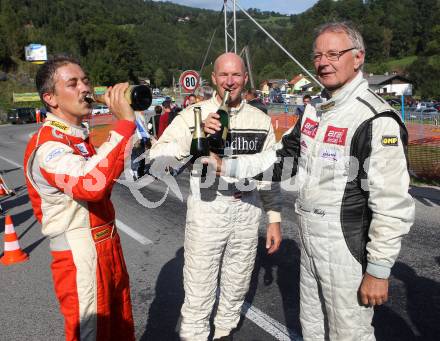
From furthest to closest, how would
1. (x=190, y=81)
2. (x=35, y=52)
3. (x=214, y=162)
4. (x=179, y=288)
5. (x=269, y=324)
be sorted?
(x=35, y=52), (x=190, y=81), (x=179, y=288), (x=269, y=324), (x=214, y=162)

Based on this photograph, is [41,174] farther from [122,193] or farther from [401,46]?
[401,46]

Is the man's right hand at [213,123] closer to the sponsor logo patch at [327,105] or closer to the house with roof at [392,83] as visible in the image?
the sponsor logo patch at [327,105]

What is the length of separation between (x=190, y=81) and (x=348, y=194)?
14964 mm

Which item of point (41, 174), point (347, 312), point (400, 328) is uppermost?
point (41, 174)

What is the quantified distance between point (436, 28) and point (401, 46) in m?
28.2

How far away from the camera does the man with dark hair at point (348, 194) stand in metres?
2.22

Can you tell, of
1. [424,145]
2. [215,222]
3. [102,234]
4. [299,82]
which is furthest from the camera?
[299,82]

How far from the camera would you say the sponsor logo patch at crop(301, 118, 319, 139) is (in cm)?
255

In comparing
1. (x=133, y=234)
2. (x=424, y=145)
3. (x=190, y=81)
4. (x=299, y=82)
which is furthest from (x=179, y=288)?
(x=299, y=82)

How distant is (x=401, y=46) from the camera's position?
125562 mm

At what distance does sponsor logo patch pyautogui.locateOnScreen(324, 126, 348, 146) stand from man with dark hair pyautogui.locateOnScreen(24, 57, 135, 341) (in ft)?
3.43

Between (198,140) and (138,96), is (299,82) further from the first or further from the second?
(138,96)

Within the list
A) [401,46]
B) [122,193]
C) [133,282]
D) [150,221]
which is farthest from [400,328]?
[401,46]

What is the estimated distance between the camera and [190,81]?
55.2 ft
